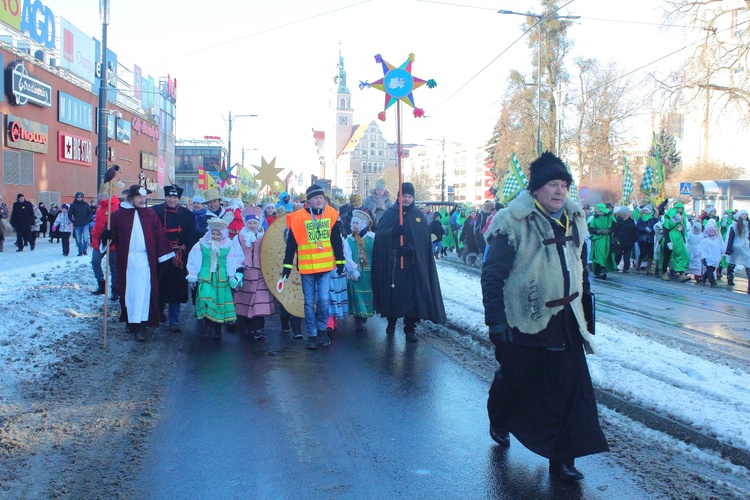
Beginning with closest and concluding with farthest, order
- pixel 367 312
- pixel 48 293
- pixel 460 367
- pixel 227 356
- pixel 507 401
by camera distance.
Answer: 1. pixel 507 401
2. pixel 460 367
3. pixel 227 356
4. pixel 367 312
5. pixel 48 293

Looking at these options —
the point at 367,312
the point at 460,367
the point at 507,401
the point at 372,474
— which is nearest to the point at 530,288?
the point at 507,401

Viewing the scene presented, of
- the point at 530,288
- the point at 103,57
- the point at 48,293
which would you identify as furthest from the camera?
the point at 103,57

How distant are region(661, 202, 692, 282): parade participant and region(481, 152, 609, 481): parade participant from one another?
46.8 feet

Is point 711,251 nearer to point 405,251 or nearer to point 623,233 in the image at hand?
point 623,233

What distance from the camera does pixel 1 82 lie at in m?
30.5

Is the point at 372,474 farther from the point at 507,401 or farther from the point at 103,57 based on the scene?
the point at 103,57

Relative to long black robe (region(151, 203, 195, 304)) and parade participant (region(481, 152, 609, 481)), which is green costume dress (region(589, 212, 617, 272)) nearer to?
long black robe (region(151, 203, 195, 304))

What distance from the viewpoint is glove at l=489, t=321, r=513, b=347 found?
13.9 ft

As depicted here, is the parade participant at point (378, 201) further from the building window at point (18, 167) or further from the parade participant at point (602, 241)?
the building window at point (18, 167)

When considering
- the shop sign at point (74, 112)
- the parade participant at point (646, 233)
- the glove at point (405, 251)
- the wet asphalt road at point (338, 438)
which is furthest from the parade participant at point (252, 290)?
the shop sign at point (74, 112)

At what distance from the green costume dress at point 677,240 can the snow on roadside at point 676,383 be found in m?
9.73

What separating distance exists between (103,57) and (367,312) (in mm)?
10846

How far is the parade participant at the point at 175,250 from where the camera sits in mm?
9250

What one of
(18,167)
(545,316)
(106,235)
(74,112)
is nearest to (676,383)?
(545,316)
